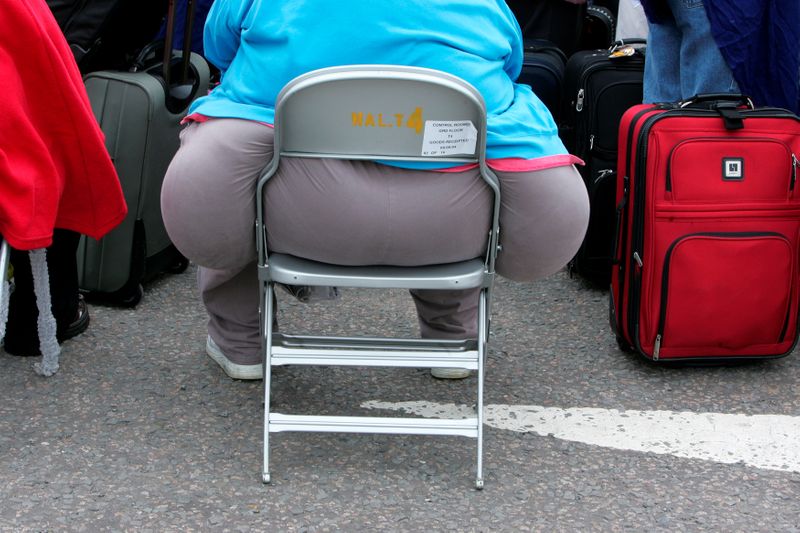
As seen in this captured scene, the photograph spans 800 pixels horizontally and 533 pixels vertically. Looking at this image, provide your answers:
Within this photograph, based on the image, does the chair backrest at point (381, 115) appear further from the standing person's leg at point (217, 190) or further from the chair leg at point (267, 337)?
the chair leg at point (267, 337)

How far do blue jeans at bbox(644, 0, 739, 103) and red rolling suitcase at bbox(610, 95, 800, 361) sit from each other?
1.02 feet

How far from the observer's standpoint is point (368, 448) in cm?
241

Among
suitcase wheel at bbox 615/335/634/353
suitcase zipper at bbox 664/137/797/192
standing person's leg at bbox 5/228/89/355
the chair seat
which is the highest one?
suitcase zipper at bbox 664/137/797/192

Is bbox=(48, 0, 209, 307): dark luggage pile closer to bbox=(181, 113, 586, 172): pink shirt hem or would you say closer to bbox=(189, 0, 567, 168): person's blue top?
bbox=(189, 0, 567, 168): person's blue top

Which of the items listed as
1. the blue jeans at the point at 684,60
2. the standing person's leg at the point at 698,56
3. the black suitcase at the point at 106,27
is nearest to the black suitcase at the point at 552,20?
the blue jeans at the point at 684,60

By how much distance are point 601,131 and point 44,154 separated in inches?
72.5

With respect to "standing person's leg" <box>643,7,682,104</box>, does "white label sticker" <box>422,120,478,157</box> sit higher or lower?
higher

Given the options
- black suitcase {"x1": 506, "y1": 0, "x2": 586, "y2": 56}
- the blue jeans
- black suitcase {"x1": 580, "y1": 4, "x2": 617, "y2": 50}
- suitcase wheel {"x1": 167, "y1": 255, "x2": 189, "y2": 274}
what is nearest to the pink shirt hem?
the blue jeans

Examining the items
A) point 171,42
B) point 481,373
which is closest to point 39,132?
point 171,42

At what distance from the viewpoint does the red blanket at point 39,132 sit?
2.25 metres

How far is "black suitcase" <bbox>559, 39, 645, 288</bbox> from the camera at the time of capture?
3422 mm

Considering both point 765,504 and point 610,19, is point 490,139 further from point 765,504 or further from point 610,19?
point 610,19

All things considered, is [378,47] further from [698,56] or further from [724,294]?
[698,56]

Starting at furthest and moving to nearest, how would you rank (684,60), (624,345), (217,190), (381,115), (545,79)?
(545,79) → (684,60) → (624,345) → (217,190) → (381,115)
